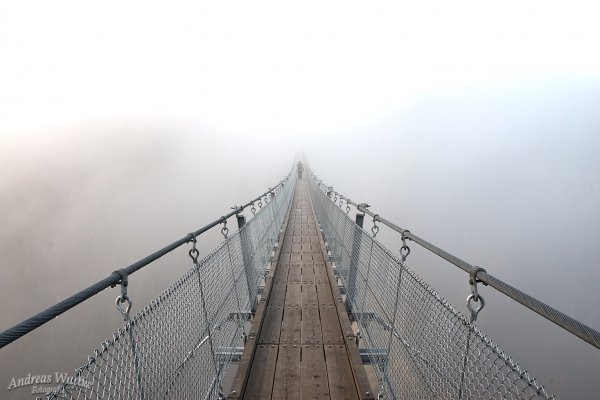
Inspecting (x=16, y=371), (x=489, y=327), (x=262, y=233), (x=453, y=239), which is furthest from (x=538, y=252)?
(x=16, y=371)

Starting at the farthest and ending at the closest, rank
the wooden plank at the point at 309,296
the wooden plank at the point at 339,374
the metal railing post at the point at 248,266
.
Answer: the wooden plank at the point at 309,296, the metal railing post at the point at 248,266, the wooden plank at the point at 339,374

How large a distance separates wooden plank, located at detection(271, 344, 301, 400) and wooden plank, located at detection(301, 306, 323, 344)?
21cm

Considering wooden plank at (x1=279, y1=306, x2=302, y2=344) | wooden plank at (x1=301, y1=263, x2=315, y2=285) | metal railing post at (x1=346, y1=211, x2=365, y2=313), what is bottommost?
wooden plank at (x1=279, y1=306, x2=302, y2=344)

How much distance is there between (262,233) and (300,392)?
3379 mm

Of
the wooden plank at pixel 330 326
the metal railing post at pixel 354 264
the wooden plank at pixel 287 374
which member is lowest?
the wooden plank at pixel 287 374

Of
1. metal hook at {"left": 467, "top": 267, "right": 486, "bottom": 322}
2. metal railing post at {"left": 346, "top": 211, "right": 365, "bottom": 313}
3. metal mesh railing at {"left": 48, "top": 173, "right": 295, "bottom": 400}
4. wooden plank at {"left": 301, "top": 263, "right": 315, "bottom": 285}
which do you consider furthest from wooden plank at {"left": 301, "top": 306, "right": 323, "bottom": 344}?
metal hook at {"left": 467, "top": 267, "right": 486, "bottom": 322}

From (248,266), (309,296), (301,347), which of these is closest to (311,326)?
(301,347)

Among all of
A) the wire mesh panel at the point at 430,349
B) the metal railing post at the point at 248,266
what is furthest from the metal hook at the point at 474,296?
the metal railing post at the point at 248,266

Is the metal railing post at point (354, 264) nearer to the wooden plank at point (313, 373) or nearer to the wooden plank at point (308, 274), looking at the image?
the wooden plank at point (308, 274)

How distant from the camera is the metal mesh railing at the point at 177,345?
4.52 feet

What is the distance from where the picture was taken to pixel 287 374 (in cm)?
304

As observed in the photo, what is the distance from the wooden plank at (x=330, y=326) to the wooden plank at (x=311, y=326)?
0.06 m

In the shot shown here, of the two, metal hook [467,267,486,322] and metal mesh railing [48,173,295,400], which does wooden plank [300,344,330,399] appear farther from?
metal hook [467,267,486,322]

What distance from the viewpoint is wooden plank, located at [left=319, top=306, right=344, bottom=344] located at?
11.9 feet
